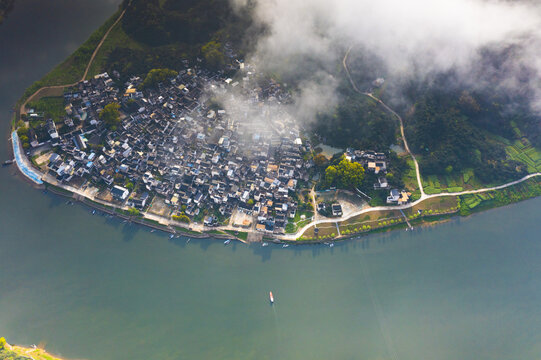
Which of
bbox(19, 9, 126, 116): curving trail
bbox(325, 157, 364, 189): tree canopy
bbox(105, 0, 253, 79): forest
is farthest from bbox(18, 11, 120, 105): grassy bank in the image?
bbox(325, 157, 364, 189): tree canopy

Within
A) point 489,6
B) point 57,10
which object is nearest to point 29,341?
point 57,10

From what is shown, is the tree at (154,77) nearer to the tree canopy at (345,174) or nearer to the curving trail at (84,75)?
the curving trail at (84,75)

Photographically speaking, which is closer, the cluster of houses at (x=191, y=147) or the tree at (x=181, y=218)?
the tree at (x=181, y=218)

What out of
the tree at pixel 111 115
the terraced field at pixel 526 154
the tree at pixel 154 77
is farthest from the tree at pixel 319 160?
the tree at pixel 111 115

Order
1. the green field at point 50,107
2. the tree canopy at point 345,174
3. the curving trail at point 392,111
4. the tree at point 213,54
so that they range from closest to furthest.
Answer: the tree canopy at point 345,174
the green field at point 50,107
the curving trail at point 392,111
the tree at point 213,54

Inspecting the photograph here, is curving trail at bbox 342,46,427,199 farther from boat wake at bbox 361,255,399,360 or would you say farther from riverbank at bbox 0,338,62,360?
riverbank at bbox 0,338,62,360

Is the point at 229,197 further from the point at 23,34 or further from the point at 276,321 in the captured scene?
the point at 23,34

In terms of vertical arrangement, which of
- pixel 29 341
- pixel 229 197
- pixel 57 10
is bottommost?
pixel 29 341
